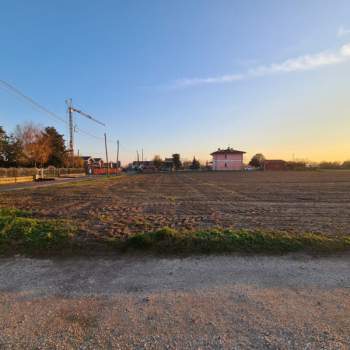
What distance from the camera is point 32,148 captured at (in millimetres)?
44438

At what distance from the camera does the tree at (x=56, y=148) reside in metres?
51.2

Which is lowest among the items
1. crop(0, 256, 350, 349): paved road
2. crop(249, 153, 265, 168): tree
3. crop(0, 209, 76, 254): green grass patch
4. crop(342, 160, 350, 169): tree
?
crop(0, 256, 350, 349): paved road

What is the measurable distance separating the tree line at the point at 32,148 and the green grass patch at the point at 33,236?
127 ft

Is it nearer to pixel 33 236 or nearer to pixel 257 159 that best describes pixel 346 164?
pixel 257 159

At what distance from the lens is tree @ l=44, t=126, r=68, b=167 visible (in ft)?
168

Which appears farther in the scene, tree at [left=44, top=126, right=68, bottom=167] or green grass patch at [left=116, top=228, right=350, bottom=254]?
tree at [left=44, top=126, right=68, bottom=167]

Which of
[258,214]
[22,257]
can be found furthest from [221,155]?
[22,257]

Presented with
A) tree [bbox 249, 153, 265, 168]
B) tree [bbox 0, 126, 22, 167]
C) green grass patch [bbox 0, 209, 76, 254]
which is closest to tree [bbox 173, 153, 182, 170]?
tree [bbox 249, 153, 265, 168]

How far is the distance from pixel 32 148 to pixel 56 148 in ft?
26.6

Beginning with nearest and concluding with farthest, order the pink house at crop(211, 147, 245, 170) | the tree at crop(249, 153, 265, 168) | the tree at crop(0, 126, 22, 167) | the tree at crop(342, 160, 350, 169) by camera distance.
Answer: the tree at crop(0, 126, 22, 167)
the pink house at crop(211, 147, 245, 170)
the tree at crop(342, 160, 350, 169)
the tree at crop(249, 153, 265, 168)

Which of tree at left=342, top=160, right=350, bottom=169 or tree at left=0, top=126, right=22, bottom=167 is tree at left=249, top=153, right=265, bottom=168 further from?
tree at left=0, top=126, right=22, bottom=167

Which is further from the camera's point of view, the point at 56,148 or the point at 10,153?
the point at 56,148

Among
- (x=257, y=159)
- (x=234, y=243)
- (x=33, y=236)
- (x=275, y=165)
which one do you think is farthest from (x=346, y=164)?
(x=33, y=236)

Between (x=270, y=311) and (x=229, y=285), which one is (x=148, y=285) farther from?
(x=270, y=311)
